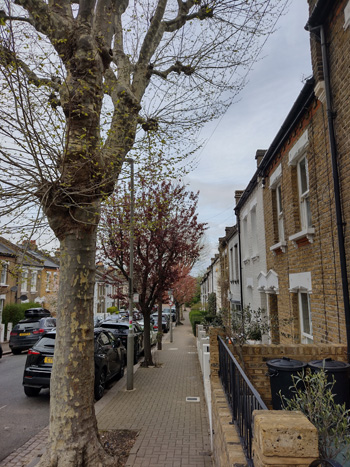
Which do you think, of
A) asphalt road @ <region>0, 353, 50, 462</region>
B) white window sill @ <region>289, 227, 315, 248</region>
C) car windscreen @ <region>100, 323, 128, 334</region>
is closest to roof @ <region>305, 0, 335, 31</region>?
white window sill @ <region>289, 227, 315, 248</region>

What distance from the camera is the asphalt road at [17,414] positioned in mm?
6259

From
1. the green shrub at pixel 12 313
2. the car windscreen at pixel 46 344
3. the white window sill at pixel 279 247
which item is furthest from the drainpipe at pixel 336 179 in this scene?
the green shrub at pixel 12 313

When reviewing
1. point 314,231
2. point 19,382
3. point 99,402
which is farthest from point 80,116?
point 19,382

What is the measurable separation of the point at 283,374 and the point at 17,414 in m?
6.31

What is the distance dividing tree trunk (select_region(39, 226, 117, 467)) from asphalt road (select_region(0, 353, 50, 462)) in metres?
1.91

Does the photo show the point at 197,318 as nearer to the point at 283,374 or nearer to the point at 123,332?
the point at 123,332

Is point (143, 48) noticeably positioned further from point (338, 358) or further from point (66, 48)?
point (338, 358)

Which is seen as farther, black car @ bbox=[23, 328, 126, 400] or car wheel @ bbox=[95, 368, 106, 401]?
car wheel @ bbox=[95, 368, 106, 401]

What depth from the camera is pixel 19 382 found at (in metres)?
10.7

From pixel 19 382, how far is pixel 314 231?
996 cm

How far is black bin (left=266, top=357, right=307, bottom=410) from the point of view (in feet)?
14.7

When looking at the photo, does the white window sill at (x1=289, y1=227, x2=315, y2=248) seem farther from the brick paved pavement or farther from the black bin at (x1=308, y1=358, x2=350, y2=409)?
the brick paved pavement

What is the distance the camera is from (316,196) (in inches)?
236

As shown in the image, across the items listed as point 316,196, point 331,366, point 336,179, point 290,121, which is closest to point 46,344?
point 331,366
